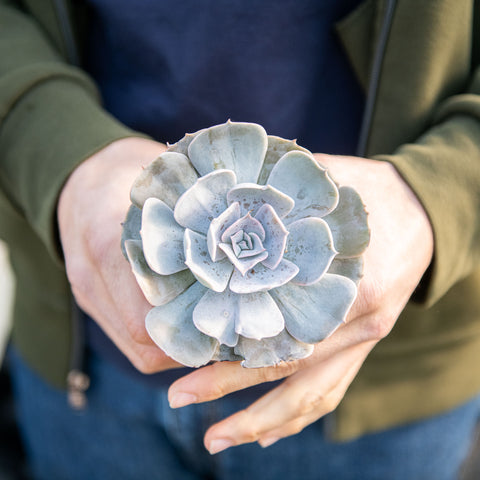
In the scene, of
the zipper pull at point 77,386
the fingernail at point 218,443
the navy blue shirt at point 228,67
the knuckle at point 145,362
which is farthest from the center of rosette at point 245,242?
the zipper pull at point 77,386

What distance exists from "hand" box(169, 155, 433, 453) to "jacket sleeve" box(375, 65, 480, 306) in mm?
24

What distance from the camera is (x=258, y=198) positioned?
592mm

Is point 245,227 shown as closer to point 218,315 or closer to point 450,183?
point 218,315

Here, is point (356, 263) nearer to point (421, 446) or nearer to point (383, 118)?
point (383, 118)

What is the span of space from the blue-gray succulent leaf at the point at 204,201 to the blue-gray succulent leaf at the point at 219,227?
0.07 ft

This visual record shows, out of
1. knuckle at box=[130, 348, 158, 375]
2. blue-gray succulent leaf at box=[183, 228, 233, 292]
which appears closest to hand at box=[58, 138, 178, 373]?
knuckle at box=[130, 348, 158, 375]

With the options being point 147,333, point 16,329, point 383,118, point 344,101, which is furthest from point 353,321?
point 16,329

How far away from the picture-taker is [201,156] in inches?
23.9

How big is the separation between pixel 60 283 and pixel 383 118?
Result: 80cm

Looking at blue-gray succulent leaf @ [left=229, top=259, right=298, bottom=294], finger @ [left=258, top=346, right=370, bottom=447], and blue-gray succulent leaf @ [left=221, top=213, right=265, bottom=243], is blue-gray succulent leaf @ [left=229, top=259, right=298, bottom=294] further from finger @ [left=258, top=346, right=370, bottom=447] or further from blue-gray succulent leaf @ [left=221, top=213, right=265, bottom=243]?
finger @ [left=258, top=346, right=370, bottom=447]

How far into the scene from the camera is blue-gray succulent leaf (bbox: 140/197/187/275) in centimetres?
56

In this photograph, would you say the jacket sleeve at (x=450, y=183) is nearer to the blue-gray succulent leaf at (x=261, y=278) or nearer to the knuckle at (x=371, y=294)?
the knuckle at (x=371, y=294)

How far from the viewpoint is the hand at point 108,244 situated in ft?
2.11

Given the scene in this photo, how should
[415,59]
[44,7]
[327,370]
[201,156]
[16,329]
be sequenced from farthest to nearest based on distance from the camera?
1. [16,329]
2. [44,7]
3. [415,59]
4. [327,370]
5. [201,156]
